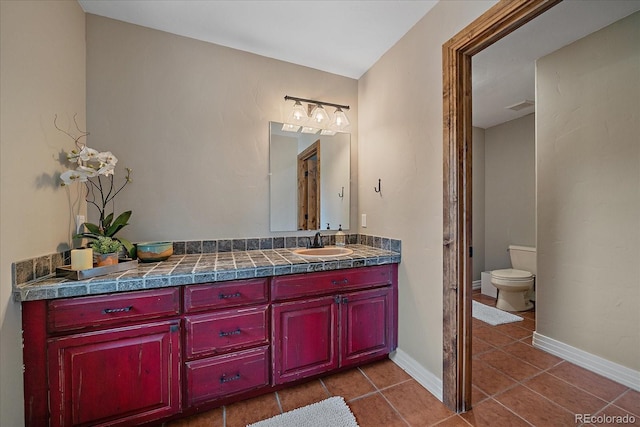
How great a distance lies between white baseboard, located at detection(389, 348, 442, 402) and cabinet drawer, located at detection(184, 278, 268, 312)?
1141 millimetres

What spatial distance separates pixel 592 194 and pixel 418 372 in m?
1.82

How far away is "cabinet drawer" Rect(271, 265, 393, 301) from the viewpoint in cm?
159

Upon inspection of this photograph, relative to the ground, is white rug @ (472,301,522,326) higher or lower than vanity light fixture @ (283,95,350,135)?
lower

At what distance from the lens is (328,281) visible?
5.63 ft

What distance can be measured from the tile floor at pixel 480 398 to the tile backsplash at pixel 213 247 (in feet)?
3.08

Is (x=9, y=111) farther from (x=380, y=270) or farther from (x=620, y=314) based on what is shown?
(x=620, y=314)

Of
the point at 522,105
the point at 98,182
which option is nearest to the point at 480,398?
the point at 98,182

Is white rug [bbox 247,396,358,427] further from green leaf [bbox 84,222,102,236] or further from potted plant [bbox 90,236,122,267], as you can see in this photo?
green leaf [bbox 84,222,102,236]

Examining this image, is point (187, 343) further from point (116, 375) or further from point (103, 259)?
point (103, 259)

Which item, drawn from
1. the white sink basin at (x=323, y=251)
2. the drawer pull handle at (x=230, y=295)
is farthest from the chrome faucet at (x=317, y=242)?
the drawer pull handle at (x=230, y=295)

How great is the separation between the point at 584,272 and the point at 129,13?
3718mm

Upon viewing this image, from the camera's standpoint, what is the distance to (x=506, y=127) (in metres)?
3.56

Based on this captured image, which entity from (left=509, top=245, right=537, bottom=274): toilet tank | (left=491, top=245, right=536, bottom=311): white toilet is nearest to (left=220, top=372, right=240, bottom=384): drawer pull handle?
(left=491, top=245, right=536, bottom=311): white toilet

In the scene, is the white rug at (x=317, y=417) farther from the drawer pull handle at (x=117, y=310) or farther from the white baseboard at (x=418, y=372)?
the drawer pull handle at (x=117, y=310)
